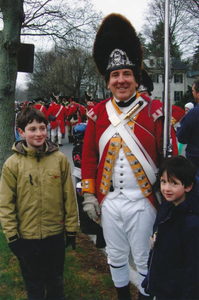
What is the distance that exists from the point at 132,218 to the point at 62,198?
599mm

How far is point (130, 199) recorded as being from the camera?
2.33 meters

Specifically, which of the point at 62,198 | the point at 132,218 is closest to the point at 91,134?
the point at 62,198

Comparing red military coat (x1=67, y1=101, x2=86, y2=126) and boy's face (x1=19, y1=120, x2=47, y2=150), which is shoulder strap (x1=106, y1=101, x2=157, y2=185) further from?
red military coat (x1=67, y1=101, x2=86, y2=126)

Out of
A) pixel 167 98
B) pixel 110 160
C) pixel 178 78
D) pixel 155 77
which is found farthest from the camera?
pixel 178 78

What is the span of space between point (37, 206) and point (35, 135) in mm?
564

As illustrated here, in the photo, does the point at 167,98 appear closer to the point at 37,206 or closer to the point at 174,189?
the point at 174,189

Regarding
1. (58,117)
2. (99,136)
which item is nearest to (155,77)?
(58,117)

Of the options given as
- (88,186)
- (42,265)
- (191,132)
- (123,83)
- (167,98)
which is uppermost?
(123,83)

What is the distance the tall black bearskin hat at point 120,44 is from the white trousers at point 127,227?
103 centimetres

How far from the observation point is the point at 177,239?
192 cm

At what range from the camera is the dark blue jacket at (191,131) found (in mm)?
3399

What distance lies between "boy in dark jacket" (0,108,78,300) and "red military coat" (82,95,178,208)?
19 cm

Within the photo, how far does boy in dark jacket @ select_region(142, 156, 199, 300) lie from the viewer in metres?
1.86

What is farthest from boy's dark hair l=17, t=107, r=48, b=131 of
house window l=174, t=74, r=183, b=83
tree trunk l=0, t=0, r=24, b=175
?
house window l=174, t=74, r=183, b=83
